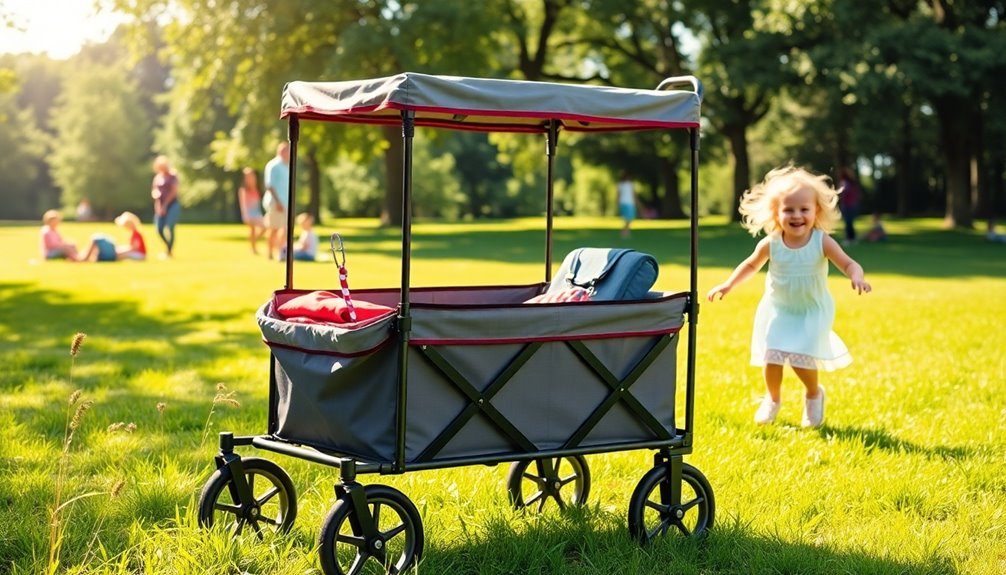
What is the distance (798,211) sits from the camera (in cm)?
711

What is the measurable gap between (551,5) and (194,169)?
1029 inches

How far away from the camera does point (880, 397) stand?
816 centimetres

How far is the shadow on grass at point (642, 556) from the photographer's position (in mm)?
4504

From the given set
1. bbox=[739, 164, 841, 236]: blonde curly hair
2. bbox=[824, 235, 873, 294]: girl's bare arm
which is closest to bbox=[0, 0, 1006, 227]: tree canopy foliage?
bbox=[739, 164, 841, 236]: blonde curly hair

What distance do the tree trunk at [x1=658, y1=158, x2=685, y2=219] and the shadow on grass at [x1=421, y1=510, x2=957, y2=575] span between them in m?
50.3

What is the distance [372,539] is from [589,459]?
7.08 feet

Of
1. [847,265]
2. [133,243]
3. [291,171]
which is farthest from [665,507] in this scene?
[133,243]

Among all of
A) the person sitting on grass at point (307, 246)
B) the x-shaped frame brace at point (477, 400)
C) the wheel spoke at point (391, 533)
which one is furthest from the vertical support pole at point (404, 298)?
the person sitting on grass at point (307, 246)

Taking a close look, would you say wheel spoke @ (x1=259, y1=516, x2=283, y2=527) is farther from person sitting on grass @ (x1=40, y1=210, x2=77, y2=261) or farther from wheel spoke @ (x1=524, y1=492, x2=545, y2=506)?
person sitting on grass @ (x1=40, y1=210, x2=77, y2=261)

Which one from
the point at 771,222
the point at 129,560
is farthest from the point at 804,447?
the point at 129,560

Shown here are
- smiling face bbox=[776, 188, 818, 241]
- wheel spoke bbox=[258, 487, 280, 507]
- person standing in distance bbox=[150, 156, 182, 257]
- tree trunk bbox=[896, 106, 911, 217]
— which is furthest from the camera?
tree trunk bbox=[896, 106, 911, 217]

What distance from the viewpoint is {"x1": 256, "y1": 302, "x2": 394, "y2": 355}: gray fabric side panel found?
421cm

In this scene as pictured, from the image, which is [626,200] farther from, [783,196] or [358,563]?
[358,563]

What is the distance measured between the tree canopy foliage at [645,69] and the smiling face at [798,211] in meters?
12.7
